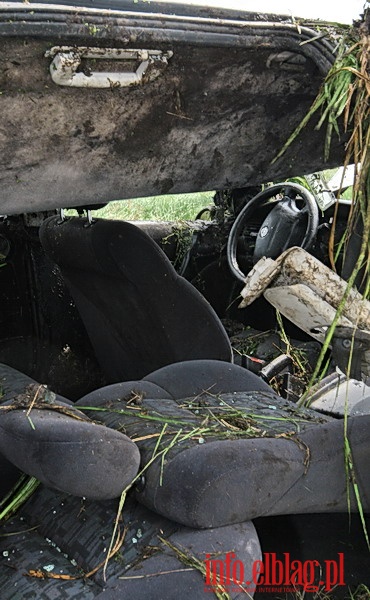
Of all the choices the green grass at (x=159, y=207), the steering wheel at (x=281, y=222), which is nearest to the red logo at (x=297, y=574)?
the steering wheel at (x=281, y=222)

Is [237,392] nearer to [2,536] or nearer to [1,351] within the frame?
[2,536]

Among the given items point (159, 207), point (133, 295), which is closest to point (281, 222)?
point (133, 295)

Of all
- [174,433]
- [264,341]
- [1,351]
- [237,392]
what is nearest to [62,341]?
[1,351]

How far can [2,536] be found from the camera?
1.42 meters

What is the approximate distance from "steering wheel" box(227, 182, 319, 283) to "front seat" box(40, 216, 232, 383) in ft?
2.59

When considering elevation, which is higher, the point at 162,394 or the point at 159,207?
the point at 162,394

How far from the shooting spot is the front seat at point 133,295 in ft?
6.80

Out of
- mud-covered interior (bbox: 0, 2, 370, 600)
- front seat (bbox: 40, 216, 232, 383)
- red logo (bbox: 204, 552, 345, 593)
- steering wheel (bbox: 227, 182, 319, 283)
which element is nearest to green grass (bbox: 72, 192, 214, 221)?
steering wheel (bbox: 227, 182, 319, 283)

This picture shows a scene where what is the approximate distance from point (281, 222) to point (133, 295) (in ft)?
3.14

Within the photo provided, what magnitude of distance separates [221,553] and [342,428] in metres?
0.40

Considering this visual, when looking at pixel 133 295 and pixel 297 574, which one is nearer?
pixel 297 574

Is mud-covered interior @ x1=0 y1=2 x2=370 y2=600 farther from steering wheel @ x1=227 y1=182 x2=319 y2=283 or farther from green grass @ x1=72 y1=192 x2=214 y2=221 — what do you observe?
green grass @ x1=72 y1=192 x2=214 y2=221

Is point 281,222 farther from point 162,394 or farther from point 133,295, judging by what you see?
point 162,394

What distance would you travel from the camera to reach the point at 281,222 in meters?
2.90
